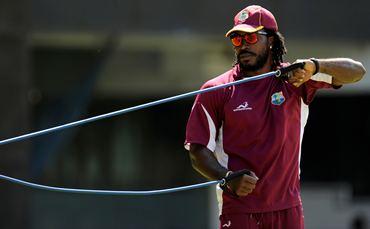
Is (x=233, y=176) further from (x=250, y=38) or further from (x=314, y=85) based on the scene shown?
(x=250, y=38)

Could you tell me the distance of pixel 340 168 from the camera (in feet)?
70.1

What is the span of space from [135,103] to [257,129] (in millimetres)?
14703

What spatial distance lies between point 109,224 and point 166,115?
3379 mm

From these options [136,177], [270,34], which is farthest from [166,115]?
[270,34]

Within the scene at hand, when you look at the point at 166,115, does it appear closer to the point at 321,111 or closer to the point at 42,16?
the point at 321,111

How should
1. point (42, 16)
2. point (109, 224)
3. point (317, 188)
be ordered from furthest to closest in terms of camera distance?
1. point (317, 188)
2. point (109, 224)
3. point (42, 16)

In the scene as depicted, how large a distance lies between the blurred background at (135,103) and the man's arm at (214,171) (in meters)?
9.66

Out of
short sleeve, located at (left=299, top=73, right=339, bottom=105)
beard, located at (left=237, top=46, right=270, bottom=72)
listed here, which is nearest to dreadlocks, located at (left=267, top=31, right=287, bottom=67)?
beard, located at (left=237, top=46, right=270, bottom=72)

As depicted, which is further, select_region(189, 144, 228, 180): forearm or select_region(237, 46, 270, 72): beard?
select_region(237, 46, 270, 72): beard

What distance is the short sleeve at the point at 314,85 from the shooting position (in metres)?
5.78

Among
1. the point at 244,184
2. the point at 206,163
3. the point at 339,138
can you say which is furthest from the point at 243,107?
the point at 339,138

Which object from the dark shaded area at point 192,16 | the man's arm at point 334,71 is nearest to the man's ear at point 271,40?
the man's arm at point 334,71

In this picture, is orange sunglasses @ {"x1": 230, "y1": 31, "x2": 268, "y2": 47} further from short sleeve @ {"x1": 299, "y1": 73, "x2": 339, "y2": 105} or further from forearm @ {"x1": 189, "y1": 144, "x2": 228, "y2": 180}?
forearm @ {"x1": 189, "y1": 144, "x2": 228, "y2": 180}

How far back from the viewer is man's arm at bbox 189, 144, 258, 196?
5.58 meters
